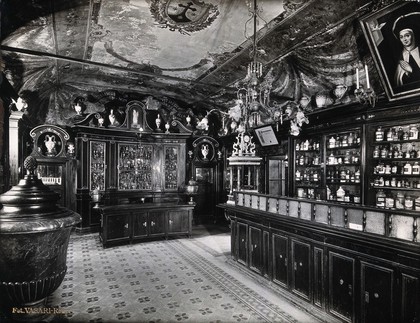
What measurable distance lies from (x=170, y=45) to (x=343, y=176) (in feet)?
15.9

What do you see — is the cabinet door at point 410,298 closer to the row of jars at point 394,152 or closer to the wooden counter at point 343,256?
the wooden counter at point 343,256

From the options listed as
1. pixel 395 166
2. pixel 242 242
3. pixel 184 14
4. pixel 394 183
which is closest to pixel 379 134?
pixel 395 166

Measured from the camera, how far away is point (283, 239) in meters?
4.53

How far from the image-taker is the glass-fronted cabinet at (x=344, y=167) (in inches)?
242

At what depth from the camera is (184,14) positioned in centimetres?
461

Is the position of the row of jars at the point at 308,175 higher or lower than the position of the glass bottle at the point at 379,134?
lower

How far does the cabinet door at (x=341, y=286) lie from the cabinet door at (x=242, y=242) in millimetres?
2071

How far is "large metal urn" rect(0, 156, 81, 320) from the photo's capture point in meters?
2.88

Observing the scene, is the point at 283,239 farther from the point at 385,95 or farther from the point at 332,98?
the point at 332,98

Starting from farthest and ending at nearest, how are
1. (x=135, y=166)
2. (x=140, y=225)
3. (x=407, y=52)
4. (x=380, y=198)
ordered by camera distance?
(x=135, y=166) < (x=140, y=225) < (x=380, y=198) < (x=407, y=52)

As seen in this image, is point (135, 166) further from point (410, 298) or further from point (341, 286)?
point (410, 298)

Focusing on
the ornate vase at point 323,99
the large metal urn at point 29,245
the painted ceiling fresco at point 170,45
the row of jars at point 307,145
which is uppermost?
the painted ceiling fresco at point 170,45

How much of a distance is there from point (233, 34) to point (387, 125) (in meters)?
3.48

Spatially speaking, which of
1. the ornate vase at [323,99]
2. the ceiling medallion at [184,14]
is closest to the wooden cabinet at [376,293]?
the ceiling medallion at [184,14]
